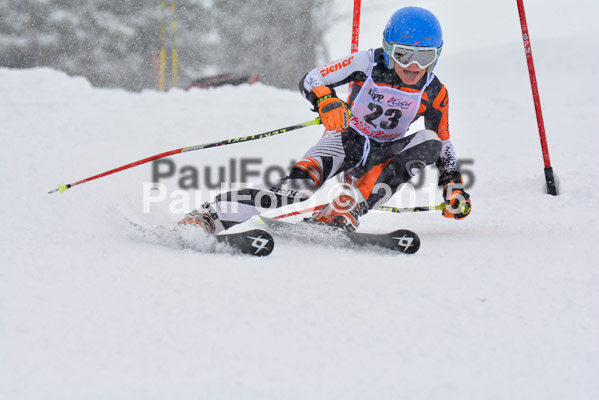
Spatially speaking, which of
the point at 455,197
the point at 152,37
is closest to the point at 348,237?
the point at 455,197

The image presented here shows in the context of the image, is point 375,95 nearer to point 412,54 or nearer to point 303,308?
point 412,54

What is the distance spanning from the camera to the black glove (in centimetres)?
338

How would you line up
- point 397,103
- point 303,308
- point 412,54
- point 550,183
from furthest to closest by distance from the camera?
point 550,183 → point 397,103 → point 412,54 → point 303,308

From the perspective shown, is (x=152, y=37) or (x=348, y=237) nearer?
(x=348, y=237)

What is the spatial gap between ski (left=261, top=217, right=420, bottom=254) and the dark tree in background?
1878 cm

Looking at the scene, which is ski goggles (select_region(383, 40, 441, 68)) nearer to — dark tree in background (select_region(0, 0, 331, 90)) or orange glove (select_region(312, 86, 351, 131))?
orange glove (select_region(312, 86, 351, 131))

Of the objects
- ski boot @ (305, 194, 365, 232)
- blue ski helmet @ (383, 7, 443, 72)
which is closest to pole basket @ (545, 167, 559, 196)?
blue ski helmet @ (383, 7, 443, 72)

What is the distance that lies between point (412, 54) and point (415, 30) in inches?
5.3

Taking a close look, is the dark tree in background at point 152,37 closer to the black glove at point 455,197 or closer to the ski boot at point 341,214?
the ski boot at point 341,214

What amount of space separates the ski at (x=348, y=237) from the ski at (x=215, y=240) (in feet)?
1.50

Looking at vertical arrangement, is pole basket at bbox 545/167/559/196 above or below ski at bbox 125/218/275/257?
above

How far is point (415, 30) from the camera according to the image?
3.15 metres

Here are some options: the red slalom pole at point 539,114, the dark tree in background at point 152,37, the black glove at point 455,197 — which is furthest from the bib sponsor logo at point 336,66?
the dark tree in background at point 152,37

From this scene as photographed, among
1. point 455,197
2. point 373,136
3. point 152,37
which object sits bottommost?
point 455,197
